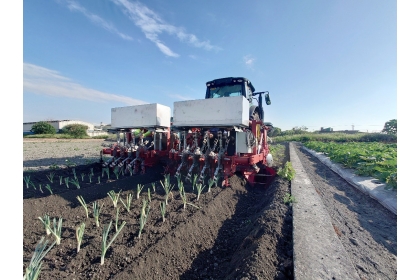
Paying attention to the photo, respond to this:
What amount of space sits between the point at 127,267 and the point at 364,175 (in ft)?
26.2

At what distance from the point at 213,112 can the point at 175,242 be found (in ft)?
9.77

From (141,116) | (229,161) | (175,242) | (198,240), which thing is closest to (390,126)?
(229,161)

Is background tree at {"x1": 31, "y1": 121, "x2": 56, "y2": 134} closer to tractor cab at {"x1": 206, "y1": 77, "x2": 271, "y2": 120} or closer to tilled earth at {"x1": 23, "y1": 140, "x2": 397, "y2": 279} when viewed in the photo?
tractor cab at {"x1": 206, "y1": 77, "x2": 271, "y2": 120}

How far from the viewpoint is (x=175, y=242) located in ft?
8.05

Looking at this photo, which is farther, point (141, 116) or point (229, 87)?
point (229, 87)

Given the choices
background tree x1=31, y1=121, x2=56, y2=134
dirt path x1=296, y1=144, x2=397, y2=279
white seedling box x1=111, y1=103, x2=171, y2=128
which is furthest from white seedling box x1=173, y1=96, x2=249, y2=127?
background tree x1=31, y1=121, x2=56, y2=134

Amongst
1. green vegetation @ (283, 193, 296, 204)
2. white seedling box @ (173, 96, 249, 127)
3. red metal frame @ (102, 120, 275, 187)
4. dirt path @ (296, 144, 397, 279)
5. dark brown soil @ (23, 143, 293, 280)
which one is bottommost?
dirt path @ (296, 144, 397, 279)

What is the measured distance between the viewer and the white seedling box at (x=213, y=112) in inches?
171

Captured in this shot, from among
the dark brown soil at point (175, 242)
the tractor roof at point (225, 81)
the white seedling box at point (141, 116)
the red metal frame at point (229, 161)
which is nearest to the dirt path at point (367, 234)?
the dark brown soil at point (175, 242)

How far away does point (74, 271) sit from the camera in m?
1.96

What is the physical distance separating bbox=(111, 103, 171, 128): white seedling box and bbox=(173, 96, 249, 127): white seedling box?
2.79ft

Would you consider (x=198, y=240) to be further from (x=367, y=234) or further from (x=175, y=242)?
(x=367, y=234)

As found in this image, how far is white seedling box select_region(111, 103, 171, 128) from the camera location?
5.62 meters

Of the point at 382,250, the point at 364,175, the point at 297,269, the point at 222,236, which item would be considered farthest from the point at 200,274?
the point at 364,175
